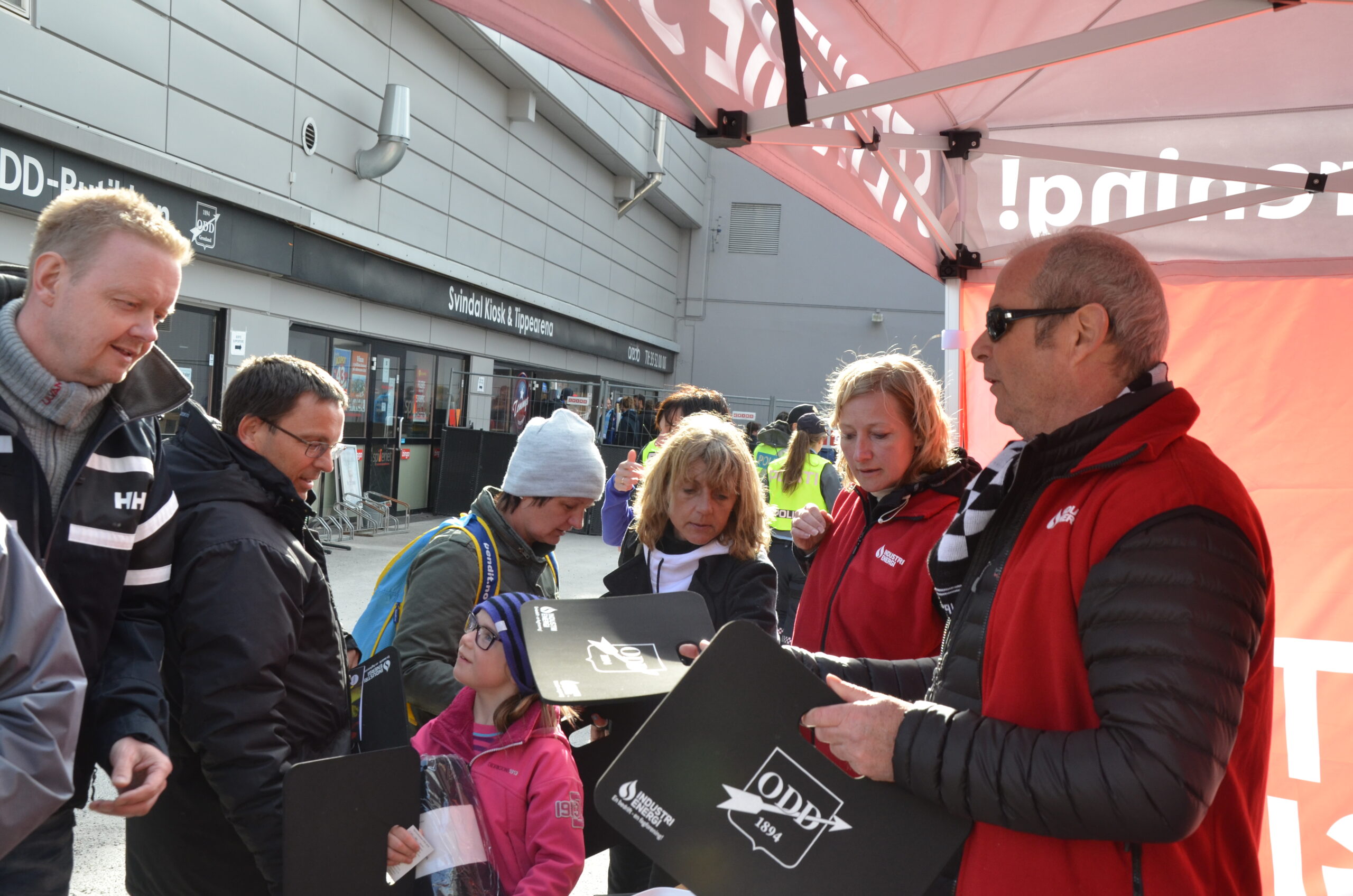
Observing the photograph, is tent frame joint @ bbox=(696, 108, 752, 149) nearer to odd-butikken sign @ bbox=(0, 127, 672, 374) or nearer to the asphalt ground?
the asphalt ground

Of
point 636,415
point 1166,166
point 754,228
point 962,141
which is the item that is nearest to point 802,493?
point 962,141

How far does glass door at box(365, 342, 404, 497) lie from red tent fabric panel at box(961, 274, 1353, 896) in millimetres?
10365

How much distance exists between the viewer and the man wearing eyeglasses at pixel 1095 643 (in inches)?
45.4

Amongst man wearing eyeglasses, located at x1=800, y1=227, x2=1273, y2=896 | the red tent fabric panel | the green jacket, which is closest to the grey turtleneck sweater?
the green jacket

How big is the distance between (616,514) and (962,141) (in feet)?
7.63

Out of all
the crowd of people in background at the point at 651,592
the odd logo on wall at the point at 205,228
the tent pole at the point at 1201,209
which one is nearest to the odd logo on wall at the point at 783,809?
the crowd of people in background at the point at 651,592

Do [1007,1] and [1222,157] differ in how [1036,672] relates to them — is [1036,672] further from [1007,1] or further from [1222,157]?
[1222,157]

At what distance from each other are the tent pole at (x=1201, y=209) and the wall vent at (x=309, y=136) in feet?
29.4

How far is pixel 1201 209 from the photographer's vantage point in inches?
130

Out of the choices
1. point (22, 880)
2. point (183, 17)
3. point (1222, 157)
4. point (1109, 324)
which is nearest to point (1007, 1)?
point (1222, 157)

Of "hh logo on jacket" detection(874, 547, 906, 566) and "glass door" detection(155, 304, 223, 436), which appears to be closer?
"hh logo on jacket" detection(874, 547, 906, 566)

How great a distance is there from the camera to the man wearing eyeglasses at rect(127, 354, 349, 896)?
171cm

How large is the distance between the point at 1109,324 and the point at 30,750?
5.31 ft

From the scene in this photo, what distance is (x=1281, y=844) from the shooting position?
3.08 meters
